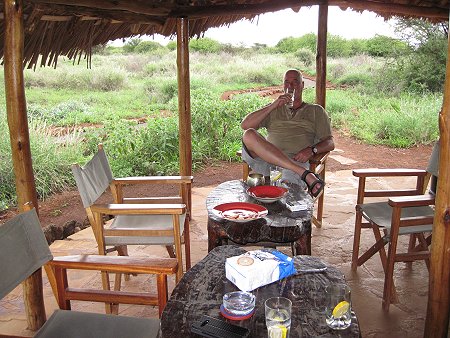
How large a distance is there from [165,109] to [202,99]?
2736 millimetres

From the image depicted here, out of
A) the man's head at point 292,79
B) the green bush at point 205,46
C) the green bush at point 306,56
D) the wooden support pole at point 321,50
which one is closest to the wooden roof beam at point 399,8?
the wooden support pole at point 321,50

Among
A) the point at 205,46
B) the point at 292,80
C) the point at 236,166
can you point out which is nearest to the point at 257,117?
the point at 292,80

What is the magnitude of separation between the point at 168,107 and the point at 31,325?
7.42 m

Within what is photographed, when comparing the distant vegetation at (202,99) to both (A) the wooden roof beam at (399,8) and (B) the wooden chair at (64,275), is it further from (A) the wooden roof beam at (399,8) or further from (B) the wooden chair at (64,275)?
(B) the wooden chair at (64,275)

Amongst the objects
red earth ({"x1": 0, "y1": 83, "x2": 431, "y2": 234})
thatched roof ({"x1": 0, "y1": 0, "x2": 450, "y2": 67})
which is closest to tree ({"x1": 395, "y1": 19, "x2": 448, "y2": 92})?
red earth ({"x1": 0, "y1": 83, "x2": 431, "y2": 234})

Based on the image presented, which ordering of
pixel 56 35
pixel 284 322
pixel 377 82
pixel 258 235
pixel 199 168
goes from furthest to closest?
pixel 377 82
pixel 199 168
pixel 56 35
pixel 258 235
pixel 284 322

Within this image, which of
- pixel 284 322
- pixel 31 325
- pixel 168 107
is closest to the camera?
pixel 284 322

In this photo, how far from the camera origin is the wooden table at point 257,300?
153 cm

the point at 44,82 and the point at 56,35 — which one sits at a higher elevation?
the point at 56,35

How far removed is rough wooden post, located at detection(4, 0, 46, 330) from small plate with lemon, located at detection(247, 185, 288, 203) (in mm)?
1316

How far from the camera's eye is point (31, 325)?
2.59 metres

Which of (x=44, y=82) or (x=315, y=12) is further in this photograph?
Result: (x=44, y=82)

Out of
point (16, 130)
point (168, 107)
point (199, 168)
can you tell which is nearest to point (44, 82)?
point (168, 107)

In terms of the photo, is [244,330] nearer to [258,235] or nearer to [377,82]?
[258,235]
